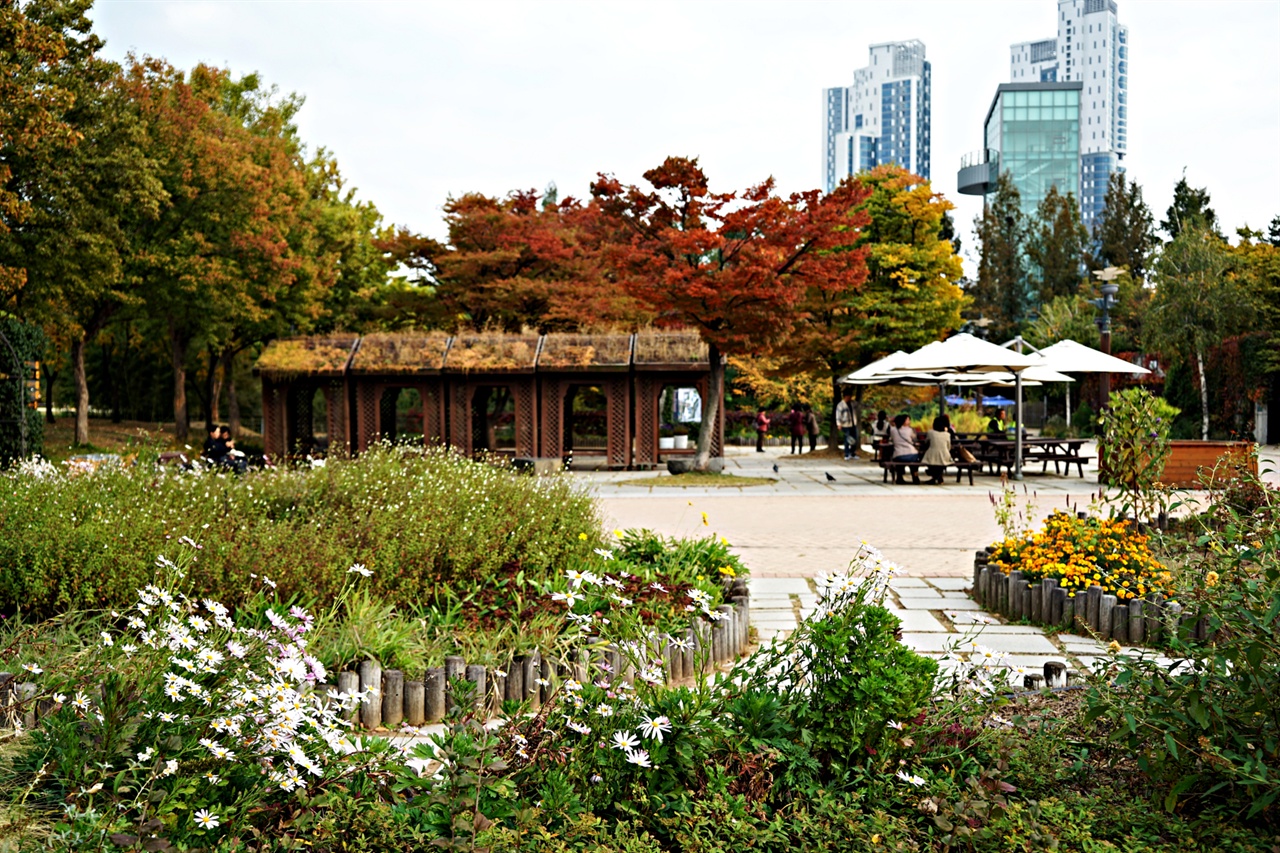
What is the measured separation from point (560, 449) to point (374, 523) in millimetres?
16393

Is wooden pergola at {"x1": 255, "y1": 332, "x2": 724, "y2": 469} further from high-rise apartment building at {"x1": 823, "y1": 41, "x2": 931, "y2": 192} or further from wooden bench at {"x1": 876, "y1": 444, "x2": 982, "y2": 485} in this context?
high-rise apartment building at {"x1": 823, "y1": 41, "x2": 931, "y2": 192}

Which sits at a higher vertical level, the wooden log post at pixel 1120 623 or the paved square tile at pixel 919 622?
the wooden log post at pixel 1120 623

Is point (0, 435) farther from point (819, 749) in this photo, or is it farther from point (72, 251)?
point (819, 749)

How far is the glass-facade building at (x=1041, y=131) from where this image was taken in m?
113

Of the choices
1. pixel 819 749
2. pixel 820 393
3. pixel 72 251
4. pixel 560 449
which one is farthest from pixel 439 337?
pixel 819 749

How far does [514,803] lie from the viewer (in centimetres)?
250

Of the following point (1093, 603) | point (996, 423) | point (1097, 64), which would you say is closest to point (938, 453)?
point (996, 423)

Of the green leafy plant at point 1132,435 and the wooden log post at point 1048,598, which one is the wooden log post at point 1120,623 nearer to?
the wooden log post at point 1048,598

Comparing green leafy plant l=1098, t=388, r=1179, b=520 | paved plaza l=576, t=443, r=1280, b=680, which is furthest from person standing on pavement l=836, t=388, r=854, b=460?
green leafy plant l=1098, t=388, r=1179, b=520

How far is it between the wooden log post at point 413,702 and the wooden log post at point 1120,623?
393 cm

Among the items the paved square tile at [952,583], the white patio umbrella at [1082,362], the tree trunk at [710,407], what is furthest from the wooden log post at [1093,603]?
the tree trunk at [710,407]

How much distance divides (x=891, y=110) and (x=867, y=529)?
169 metres

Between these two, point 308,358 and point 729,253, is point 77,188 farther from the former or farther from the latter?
point 729,253

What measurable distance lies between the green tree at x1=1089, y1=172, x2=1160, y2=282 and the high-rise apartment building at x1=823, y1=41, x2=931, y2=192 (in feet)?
354
